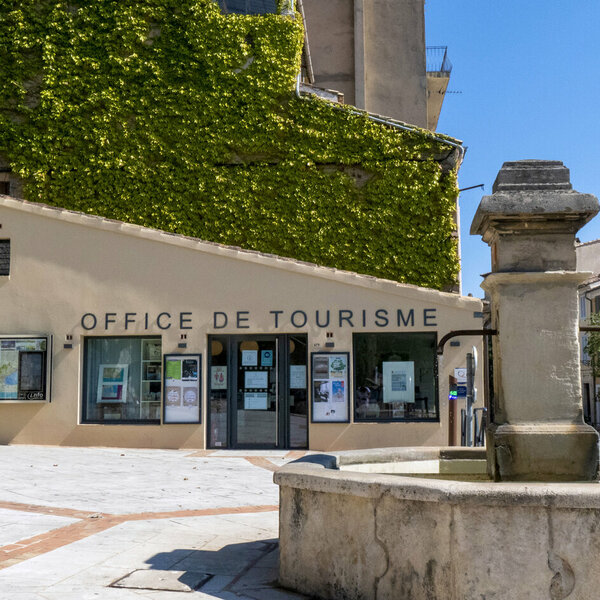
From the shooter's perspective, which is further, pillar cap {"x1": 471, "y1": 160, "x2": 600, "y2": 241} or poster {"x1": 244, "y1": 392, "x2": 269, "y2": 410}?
poster {"x1": 244, "y1": 392, "x2": 269, "y2": 410}

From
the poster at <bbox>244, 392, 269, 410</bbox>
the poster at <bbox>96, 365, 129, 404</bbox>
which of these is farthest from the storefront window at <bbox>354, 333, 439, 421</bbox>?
the poster at <bbox>96, 365, 129, 404</bbox>

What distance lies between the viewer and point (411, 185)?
1858cm

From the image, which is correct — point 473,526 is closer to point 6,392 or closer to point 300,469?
point 300,469

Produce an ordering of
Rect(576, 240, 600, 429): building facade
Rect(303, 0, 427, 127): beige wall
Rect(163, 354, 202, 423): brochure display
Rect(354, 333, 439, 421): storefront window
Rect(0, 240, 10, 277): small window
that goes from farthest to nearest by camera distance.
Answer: Rect(576, 240, 600, 429): building facade, Rect(303, 0, 427, 127): beige wall, Rect(0, 240, 10, 277): small window, Rect(163, 354, 202, 423): brochure display, Rect(354, 333, 439, 421): storefront window

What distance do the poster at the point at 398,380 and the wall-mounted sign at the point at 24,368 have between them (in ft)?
21.7

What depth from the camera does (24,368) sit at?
49.3 ft

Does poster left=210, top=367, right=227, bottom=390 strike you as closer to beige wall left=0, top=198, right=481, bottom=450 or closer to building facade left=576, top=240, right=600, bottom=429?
beige wall left=0, top=198, right=481, bottom=450

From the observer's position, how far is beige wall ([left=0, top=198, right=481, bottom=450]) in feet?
47.9

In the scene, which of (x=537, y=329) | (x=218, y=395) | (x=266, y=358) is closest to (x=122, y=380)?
(x=218, y=395)

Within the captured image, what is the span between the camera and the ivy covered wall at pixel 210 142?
18484 millimetres

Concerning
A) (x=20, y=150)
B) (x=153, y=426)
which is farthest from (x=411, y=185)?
(x=20, y=150)

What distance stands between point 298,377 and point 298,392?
29 cm

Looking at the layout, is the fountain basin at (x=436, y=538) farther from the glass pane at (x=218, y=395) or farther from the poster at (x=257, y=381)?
the glass pane at (x=218, y=395)

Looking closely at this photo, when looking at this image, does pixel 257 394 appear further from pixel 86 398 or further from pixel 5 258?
pixel 5 258
